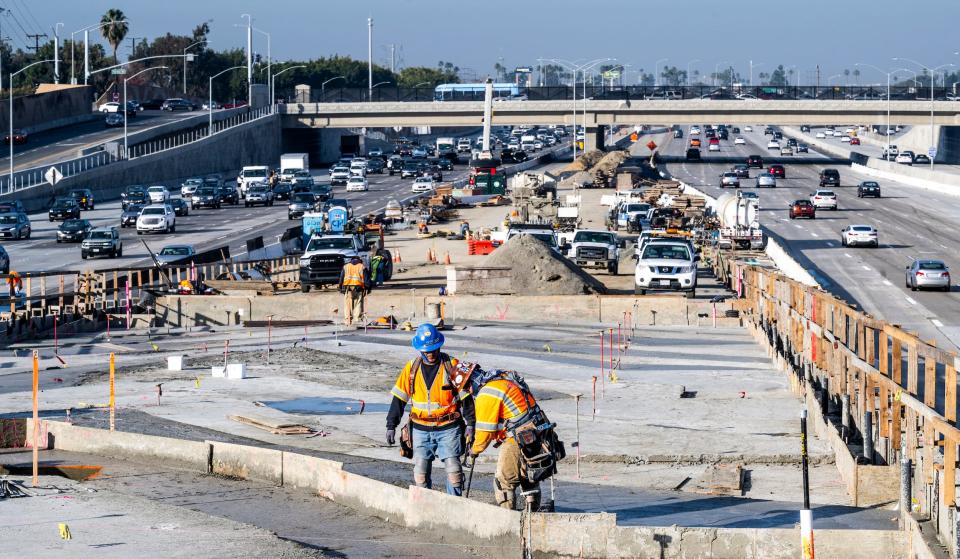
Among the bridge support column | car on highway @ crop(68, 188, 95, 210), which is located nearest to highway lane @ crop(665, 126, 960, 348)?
the bridge support column

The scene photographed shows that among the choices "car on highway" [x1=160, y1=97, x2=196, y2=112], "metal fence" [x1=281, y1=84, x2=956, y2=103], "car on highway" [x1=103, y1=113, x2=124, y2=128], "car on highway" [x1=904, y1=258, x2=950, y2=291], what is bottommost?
"car on highway" [x1=904, y1=258, x2=950, y2=291]

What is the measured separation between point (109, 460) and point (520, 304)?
18170 mm

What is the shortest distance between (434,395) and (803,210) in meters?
69.8

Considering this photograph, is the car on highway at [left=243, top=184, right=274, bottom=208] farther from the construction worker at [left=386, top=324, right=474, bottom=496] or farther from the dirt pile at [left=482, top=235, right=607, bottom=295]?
the construction worker at [left=386, top=324, right=474, bottom=496]

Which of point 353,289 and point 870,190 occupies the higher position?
point 870,190

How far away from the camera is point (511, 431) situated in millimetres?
12977

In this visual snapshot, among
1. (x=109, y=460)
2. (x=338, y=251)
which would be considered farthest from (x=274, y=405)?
(x=338, y=251)

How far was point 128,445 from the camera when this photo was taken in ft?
57.6

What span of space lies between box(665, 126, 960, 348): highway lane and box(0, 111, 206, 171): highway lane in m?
44.8

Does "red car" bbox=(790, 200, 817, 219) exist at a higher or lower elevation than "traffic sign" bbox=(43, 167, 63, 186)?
lower

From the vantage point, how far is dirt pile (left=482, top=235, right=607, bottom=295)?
3800cm

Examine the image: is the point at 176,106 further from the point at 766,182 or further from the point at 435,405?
the point at 435,405

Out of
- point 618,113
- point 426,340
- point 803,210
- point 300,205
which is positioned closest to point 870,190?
point 803,210

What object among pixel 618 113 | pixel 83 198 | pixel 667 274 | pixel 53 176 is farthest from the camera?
pixel 618 113
